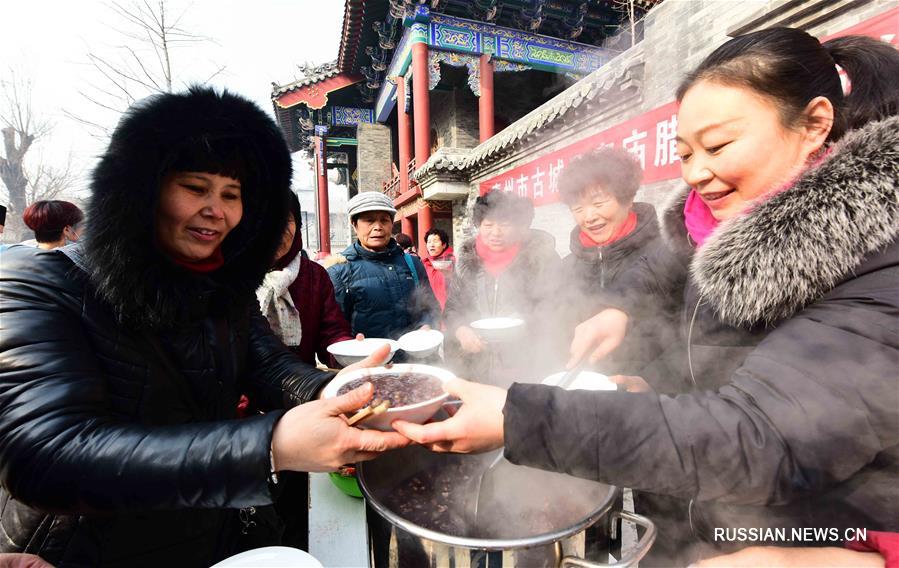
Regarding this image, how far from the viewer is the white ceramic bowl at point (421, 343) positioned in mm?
2527

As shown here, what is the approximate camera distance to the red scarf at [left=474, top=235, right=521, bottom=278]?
11.6 ft

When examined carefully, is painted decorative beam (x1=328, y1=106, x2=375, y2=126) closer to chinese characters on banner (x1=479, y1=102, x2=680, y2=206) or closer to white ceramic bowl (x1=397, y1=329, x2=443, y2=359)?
chinese characters on banner (x1=479, y1=102, x2=680, y2=206)

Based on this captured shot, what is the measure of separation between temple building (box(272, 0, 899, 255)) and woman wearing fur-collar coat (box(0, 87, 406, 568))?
3.30m

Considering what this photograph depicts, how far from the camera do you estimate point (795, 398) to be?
2.62 feet

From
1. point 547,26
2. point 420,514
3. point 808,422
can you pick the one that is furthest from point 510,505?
point 547,26

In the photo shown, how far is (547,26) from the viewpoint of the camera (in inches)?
437

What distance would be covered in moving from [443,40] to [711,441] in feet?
38.4

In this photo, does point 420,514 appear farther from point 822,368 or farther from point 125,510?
point 822,368

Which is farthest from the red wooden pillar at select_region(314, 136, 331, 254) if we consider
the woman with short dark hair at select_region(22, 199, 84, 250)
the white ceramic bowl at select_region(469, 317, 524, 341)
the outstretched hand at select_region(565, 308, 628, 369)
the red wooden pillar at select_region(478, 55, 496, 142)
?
the outstretched hand at select_region(565, 308, 628, 369)

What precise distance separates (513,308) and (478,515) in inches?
85.3

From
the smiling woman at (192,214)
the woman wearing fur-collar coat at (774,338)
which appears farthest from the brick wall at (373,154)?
the woman wearing fur-collar coat at (774,338)

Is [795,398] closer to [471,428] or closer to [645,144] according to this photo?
[471,428]

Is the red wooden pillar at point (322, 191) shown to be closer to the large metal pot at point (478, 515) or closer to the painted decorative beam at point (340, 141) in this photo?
the painted decorative beam at point (340, 141)

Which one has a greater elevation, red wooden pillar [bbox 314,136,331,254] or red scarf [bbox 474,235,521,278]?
red wooden pillar [bbox 314,136,331,254]
